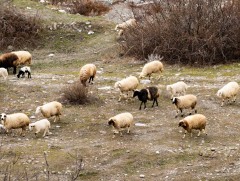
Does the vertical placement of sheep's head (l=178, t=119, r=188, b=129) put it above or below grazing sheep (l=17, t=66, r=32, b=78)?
below

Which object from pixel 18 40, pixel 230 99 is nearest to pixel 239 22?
pixel 230 99

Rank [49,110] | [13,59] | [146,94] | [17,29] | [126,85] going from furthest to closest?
[17,29], [13,59], [126,85], [146,94], [49,110]

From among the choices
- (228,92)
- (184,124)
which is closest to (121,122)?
(184,124)

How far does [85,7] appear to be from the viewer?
93.5 ft

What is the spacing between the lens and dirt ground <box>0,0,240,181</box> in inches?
410

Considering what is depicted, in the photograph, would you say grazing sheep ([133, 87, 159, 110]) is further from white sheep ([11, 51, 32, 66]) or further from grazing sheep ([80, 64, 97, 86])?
white sheep ([11, 51, 32, 66])

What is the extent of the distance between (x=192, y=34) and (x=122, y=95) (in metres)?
5.64

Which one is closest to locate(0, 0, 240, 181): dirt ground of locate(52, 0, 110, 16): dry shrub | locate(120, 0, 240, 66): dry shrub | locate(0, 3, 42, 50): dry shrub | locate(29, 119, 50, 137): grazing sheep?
locate(29, 119, 50, 137): grazing sheep

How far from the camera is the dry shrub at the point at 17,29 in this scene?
21734mm

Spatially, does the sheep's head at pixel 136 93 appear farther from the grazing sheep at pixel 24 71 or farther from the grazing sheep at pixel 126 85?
the grazing sheep at pixel 24 71

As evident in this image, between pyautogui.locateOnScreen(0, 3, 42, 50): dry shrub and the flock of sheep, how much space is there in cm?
283

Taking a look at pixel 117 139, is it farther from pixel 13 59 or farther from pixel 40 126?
pixel 13 59

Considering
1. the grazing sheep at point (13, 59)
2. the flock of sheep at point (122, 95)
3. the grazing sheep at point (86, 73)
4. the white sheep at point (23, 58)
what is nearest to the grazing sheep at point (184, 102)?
the flock of sheep at point (122, 95)

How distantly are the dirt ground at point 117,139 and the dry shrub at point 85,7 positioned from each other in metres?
10.8
